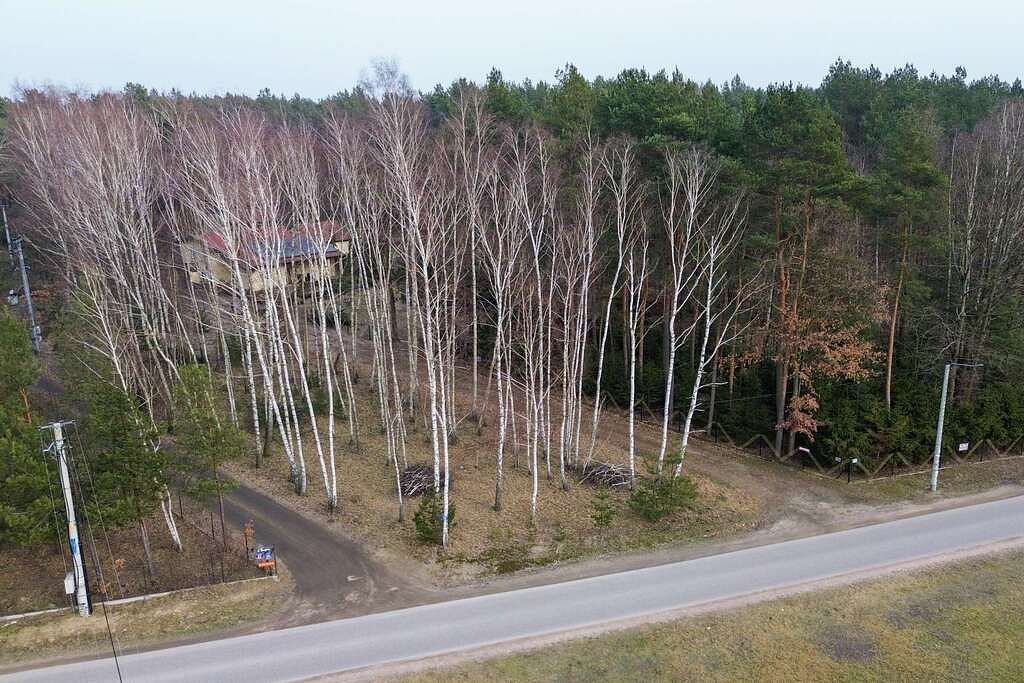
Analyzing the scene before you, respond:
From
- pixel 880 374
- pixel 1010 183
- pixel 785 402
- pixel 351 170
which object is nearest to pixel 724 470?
pixel 785 402

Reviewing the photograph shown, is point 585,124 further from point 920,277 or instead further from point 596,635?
point 596,635

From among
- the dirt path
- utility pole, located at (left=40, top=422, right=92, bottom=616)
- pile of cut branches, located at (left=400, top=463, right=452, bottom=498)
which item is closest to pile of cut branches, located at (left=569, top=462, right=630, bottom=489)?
pile of cut branches, located at (left=400, top=463, right=452, bottom=498)

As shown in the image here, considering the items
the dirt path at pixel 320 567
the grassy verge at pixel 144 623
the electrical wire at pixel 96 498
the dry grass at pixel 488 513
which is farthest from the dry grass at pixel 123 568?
the dry grass at pixel 488 513

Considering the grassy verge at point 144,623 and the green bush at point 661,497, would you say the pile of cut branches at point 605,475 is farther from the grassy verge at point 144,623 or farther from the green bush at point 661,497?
the grassy verge at point 144,623

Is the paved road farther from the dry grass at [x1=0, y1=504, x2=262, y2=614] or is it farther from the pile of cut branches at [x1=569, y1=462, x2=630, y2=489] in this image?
the pile of cut branches at [x1=569, y1=462, x2=630, y2=489]

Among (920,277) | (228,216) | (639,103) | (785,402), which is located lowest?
(785,402)

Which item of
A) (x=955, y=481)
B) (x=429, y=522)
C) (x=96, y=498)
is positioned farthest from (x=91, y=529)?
(x=955, y=481)
